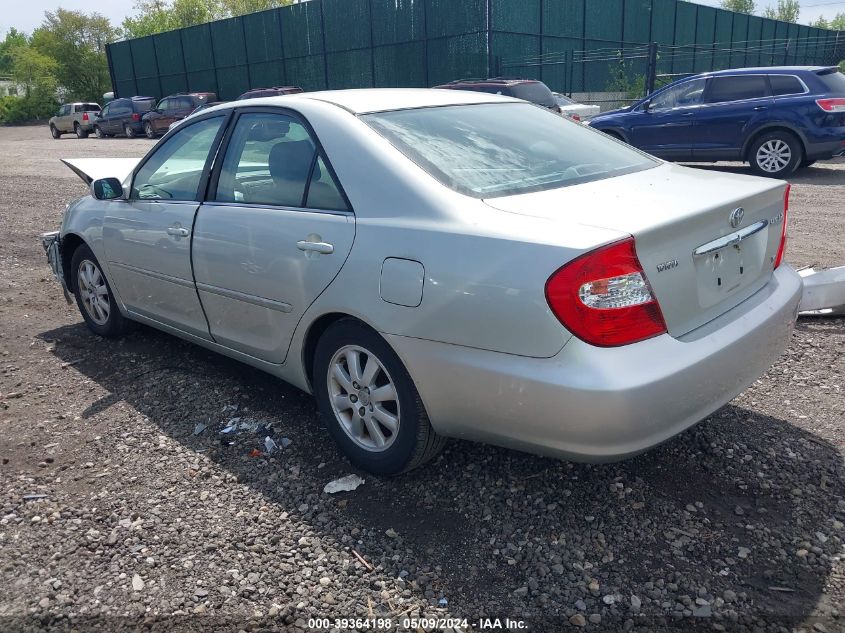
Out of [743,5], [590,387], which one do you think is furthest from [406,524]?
[743,5]

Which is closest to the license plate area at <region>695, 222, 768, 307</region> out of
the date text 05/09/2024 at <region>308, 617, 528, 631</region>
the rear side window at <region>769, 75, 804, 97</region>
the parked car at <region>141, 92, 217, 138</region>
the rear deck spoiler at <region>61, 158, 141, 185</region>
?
the date text 05/09/2024 at <region>308, 617, 528, 631</region>

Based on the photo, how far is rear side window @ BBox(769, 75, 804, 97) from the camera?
38.7ft

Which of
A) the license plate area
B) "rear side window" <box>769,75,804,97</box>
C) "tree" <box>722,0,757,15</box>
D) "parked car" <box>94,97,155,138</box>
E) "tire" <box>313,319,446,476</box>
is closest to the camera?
the license plate area

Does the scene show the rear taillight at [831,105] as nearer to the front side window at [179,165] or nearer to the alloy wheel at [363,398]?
the front side window at [179,165]

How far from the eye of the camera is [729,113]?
1222 cm

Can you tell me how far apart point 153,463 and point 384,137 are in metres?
1.88

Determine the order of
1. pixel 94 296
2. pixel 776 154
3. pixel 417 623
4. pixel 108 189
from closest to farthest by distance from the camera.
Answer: pixel 417 623
pixel 108 189
pixel 94 296
pixel 776 154

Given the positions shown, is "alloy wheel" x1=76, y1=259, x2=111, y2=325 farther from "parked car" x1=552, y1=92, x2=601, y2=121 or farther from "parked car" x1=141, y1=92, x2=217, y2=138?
"parked car" x1=141, y1=92, x2=217, y2=138

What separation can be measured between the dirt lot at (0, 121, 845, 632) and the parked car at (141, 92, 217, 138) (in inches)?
1075

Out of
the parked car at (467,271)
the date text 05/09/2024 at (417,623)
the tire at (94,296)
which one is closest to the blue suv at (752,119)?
the parked car at (467,271)

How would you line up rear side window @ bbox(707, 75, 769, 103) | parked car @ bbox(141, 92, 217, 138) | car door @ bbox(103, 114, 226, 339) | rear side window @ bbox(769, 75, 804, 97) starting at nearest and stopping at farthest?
car door @ bbox(103, 114, 226, 339) < rear side window @ bbox(769, 75, 804, 97) < rear side window @ bbox(707, 75, 769, 103) < parked car @ bbox(141, 92, 217, 138)

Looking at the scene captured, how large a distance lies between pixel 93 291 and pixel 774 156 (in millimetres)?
A: 10734

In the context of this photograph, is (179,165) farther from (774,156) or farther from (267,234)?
(774,156)

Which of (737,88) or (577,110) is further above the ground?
(737,88)
